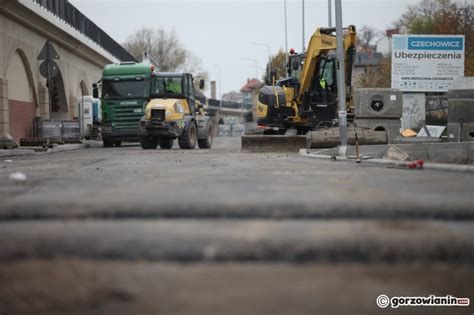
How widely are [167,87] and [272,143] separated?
5.78 metres

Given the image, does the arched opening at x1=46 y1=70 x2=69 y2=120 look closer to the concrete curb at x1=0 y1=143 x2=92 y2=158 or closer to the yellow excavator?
the concrete curb at x1=0 y1=143 x2=92 y2=158

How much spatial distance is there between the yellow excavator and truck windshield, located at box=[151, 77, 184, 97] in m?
3.32

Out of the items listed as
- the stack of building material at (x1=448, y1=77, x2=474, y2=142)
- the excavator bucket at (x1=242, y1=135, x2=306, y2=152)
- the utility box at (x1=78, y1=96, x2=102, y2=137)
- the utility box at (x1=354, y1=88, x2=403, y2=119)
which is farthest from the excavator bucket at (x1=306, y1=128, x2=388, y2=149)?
the utility box at (x1=78, y1=96, x2=102, y2=137)

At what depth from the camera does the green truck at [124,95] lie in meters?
24.4

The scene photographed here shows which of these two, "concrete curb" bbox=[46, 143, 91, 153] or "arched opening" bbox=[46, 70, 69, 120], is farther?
"arched opening" bbox=[46, 70, 69, 120]

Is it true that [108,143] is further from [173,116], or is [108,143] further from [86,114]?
[86,114]

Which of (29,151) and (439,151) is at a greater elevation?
(439,151)

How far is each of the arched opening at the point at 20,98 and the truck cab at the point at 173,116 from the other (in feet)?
20.5

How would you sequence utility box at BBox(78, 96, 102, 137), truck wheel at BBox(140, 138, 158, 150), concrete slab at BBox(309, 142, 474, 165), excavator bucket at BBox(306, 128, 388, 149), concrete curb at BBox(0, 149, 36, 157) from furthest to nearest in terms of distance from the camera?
utility box at BBox(78, 96, 102, 137) < truck wheel at BBox(140, 138, 158, 150) < concrete curb at BBox(0, 149, 36, 157) < excavator bucket at BBox(306, 128, 388, 149) < concrete slab at BBox(309, 142, 474, 165)

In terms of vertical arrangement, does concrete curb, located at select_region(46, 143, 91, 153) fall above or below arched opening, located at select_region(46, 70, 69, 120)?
below

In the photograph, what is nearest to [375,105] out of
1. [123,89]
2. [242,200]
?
[123,89]

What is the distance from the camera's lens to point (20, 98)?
25281 mm

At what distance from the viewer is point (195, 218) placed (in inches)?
144

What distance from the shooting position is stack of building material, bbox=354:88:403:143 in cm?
1895
